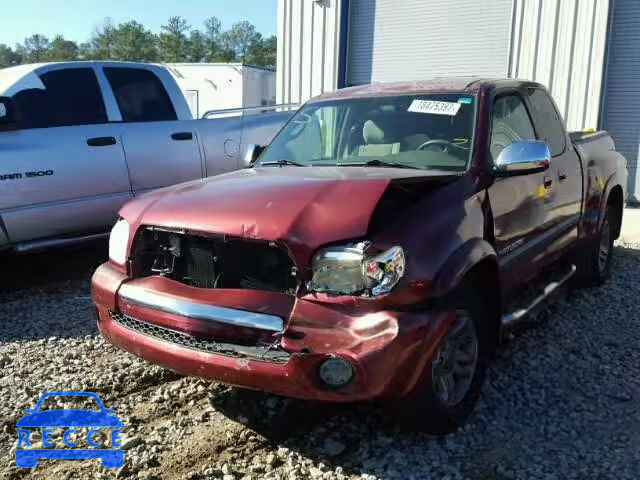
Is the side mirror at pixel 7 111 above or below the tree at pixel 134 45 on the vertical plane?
below

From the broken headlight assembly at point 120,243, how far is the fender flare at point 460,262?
1639mm

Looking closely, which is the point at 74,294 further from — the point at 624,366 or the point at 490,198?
the point at 624,366

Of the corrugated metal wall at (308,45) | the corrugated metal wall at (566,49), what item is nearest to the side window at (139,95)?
the corrugated metal wall at (308,45)

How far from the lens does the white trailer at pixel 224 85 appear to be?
2141 cm

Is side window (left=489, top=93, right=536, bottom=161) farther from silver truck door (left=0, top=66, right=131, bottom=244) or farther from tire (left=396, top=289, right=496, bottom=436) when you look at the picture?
silver truck door (left=0, top=66, right=131, bottom=244)

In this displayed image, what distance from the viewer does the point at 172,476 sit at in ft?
9.34

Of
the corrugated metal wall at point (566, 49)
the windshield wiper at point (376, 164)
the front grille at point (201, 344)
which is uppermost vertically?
the corrugated metal wall at point (566, 49)

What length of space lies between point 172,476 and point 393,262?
4.57 ft

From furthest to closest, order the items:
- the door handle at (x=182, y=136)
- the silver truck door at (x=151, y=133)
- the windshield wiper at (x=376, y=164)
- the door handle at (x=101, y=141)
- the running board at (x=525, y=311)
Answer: the door handle at (x=182, y=136) → the silver truck door at (x=151, y=133) → the door handle at (x=101, y=141) → the windshield wiper at (x=376, y=164) → the running board at (x=525, y=311)

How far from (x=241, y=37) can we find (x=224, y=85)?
72232 millimetres

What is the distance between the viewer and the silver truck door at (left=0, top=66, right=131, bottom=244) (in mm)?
5348

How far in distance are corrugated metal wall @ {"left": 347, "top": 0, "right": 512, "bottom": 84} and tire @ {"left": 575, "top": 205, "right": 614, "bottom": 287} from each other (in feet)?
18.5

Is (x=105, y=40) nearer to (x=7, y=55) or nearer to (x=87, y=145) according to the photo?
(x=7, y=55)

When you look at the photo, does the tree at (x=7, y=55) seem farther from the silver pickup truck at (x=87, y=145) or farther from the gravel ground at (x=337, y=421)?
the gravel ground at (x=337, y=421)
